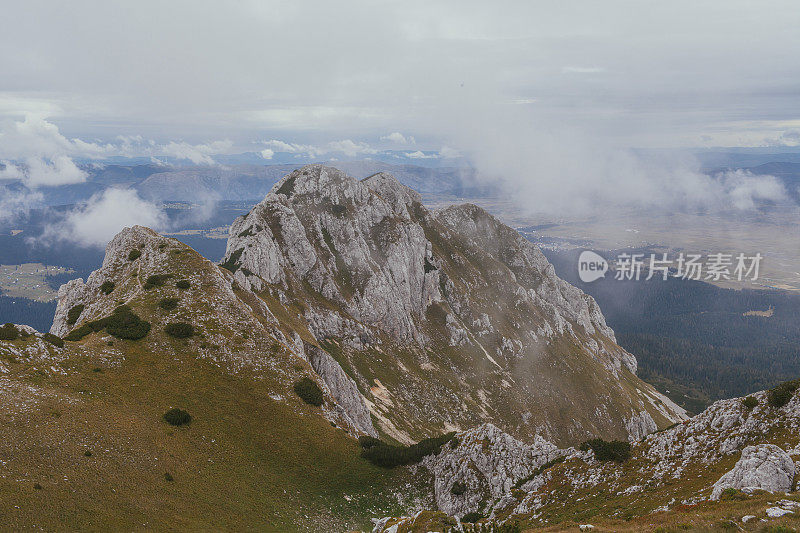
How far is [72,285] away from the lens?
89.6 metres

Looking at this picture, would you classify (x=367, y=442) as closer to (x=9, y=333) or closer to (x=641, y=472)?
(x=641, y=472)

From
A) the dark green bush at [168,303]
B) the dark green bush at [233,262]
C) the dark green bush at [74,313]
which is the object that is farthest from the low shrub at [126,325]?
the dark green bush at [233,262]

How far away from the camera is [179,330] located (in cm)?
6281

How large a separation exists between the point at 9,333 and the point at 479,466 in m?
63.4

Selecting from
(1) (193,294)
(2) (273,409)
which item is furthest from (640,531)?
(1) (193,294)

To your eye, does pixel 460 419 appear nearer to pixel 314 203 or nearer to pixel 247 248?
pixel 247 248

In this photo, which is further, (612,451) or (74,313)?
(74,313)

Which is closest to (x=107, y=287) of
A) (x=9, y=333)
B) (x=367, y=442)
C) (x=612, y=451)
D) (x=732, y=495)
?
(x=9, y=333)

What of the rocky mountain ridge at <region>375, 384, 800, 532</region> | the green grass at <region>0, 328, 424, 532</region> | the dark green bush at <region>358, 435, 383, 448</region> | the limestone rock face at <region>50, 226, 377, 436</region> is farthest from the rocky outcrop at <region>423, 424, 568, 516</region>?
the limestone rock face at <region>50, 226, 377, 436</region>

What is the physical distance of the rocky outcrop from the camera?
51.9m

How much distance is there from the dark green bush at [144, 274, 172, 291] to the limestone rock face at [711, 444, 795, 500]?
81.6m

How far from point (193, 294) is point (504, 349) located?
156212 millimetres

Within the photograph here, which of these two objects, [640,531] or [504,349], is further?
[504,349]

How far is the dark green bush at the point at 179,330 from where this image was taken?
6231cm
